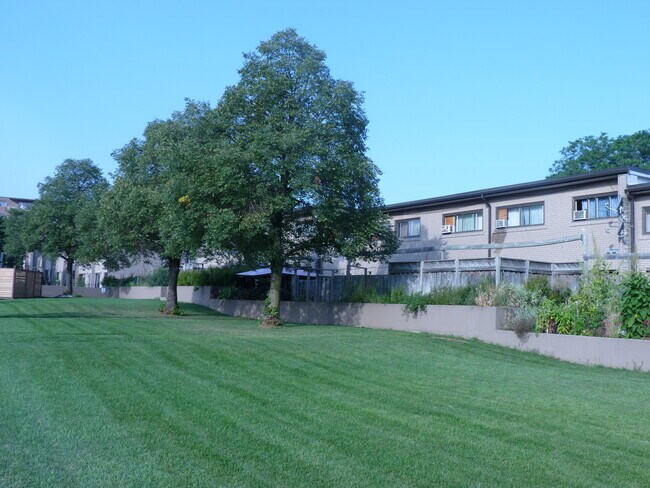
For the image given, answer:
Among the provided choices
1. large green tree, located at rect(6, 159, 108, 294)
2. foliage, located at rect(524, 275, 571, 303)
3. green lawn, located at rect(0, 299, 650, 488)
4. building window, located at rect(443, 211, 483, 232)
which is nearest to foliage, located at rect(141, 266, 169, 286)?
large green tree, located at rect(6, 159, 108, 294)

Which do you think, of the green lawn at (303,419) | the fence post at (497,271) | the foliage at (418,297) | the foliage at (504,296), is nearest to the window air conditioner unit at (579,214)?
the foliage at (418,297)

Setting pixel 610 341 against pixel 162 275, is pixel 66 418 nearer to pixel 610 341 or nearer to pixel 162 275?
pixel 610 341

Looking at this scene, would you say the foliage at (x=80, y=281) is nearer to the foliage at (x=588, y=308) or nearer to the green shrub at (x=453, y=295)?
the green shrub at (x=453, y=295)

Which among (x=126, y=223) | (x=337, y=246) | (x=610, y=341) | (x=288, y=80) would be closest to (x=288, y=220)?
(x=337, y=246)

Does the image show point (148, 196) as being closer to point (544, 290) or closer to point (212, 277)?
point (212, 277)

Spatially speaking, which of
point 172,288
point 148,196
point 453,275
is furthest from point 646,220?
point 172,288

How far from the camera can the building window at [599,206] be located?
2756 cm

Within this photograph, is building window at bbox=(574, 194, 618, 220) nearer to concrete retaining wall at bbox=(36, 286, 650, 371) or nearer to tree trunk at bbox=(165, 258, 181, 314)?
concrete retaining wall at bbox=(36, 286, 650, 371)

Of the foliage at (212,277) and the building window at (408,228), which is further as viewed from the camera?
the foliage at (212,277)

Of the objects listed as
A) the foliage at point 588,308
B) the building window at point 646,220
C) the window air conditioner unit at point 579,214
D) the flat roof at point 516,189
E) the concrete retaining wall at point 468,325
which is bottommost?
the concrete retaining wall at point 468,325

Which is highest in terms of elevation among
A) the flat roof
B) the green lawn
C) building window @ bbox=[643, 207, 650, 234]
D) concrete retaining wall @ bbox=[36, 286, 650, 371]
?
the flat roof

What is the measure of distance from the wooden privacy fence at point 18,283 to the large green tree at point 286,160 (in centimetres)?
3263

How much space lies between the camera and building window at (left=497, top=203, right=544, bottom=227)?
30547 mm

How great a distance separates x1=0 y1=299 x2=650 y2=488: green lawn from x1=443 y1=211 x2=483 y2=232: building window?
1846 centimetres
